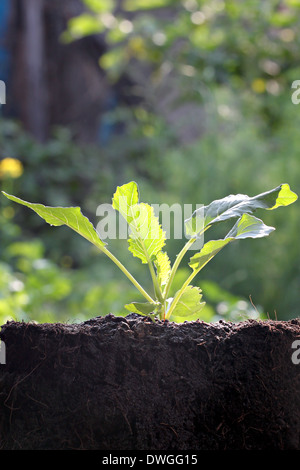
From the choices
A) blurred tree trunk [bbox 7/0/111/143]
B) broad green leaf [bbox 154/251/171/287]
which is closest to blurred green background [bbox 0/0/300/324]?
blurred tree trunk [bbox 7/0/111/143]

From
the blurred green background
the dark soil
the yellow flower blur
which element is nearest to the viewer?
the dark soil

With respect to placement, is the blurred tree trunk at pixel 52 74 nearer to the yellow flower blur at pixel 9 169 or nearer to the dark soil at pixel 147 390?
the yellow flower blur at pixel 9 169

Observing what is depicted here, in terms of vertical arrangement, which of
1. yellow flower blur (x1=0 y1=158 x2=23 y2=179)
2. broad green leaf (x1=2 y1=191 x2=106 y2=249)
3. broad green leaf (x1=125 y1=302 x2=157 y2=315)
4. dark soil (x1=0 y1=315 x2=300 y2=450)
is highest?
yellow flower blur (x1=0 y1=158 x2=23 y2=179)

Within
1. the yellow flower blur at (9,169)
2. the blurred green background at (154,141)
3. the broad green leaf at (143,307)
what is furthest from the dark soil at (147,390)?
the yellow flower blur at (9,169)

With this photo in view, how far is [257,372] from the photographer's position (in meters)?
0.54

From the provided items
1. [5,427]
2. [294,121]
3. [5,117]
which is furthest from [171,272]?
[5,117]

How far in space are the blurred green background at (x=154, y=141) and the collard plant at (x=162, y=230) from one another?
670mm

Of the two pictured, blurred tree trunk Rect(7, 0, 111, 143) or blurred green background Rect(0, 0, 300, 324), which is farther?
blurred tree trunk Rect(7, 0, 111, 143)

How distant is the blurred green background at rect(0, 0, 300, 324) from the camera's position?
2252 mm

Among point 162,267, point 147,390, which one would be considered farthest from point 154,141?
point 147,390

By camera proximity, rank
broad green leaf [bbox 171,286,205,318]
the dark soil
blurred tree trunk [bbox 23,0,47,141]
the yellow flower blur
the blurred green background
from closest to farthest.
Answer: the dark soil → broad green leaf [bbox 171,286,205,318] → the blurred green background → the yellow flower blur → blurred tree trunk [bbox 23,0,47,141]

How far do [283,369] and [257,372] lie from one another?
0.03 meters

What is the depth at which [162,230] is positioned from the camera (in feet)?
2.12

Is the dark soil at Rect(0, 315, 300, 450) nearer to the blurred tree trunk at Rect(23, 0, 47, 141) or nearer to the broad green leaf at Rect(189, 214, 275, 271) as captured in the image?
the broad green leaf at Rect(189, 214, 275, 271)
